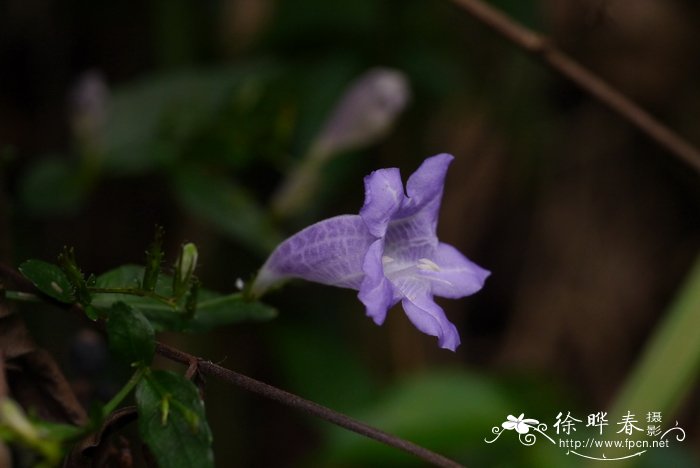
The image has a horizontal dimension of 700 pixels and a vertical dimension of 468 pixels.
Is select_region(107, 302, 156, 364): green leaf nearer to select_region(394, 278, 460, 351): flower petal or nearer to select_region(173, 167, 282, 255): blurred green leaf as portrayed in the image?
select_region(394, 278, 460, 351): flower petal

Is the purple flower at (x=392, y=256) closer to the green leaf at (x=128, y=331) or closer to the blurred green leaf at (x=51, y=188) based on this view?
the green leaf at (x=128, y=331)

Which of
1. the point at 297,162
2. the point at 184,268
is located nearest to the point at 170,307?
the point at 184,268

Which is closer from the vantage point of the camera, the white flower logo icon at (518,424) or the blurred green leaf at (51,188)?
the white flower logo icon at (518,424)

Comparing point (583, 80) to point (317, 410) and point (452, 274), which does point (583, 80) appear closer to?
point (452, 274)

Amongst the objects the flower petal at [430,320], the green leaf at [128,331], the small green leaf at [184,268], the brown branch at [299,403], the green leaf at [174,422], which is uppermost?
the flower petal at [430,320]

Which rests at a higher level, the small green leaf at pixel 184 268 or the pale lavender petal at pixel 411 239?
the pale lavender petal at pixel 411 239

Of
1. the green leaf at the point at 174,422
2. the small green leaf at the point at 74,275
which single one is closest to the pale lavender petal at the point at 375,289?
the green leaf at the point at 174,422

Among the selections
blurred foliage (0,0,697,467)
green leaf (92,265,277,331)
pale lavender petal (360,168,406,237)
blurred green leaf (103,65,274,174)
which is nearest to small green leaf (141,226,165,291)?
green leaf (92,265,277,331)
